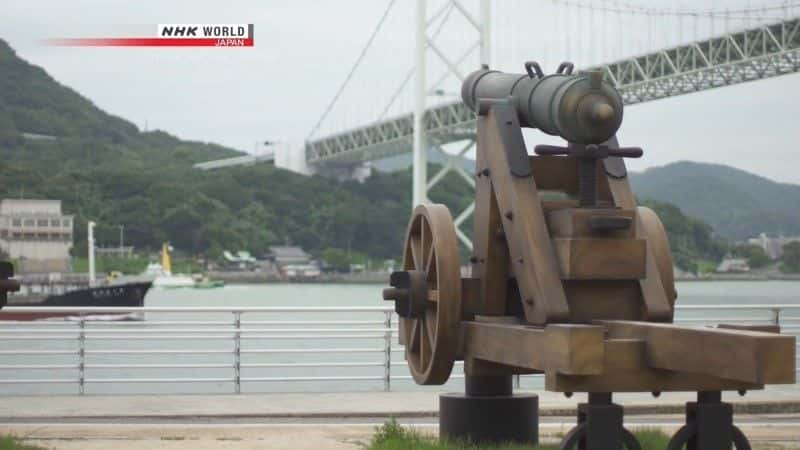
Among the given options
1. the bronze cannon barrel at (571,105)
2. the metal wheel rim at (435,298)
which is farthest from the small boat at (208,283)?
the bronze cannon barrel at (571,105)

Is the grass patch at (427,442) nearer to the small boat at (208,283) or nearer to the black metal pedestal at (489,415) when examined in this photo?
the black metal pedestal at (489,415)

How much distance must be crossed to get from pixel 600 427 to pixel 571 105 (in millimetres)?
1383

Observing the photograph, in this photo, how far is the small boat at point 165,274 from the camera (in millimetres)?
78062

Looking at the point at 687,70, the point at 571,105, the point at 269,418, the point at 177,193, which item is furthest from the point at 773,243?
the point at 571,105

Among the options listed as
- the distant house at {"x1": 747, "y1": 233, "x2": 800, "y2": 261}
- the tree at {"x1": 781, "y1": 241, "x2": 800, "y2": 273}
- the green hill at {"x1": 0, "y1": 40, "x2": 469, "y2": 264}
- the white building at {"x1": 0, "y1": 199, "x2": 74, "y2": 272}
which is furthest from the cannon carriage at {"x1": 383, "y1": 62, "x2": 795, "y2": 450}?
the green hill at {"x1": 0, "y1": 40, "x2": 469, "y2": 264}

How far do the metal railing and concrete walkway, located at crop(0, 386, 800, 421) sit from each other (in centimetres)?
53

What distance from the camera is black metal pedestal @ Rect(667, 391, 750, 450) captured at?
→ 6.03 metres

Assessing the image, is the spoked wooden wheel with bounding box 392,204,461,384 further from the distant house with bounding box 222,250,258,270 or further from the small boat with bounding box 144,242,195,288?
the distant house with bounding box 222,250,258,270

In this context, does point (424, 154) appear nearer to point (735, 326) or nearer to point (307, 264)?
point (307, 264)

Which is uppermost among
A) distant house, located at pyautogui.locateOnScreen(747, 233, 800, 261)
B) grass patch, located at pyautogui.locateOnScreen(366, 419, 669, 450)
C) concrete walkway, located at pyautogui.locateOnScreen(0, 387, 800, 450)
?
distant house, located at pyautogui.locateOnScreen(747, 233, 800, 261)

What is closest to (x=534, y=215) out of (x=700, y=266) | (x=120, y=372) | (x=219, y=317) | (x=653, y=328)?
(x=653, y=328)

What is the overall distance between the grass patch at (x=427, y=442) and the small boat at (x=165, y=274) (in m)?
70.8

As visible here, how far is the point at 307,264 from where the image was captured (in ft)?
291

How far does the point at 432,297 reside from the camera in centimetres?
721
